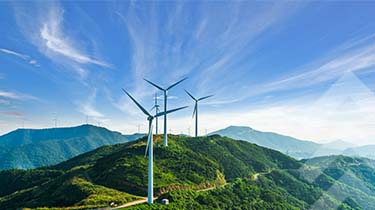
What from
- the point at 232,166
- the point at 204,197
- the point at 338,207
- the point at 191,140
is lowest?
the point at 338,207

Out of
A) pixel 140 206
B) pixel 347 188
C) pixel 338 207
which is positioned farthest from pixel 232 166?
pixel 347 188

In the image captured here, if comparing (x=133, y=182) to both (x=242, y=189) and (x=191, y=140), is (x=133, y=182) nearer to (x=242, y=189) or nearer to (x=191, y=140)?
(x=242, y=189)

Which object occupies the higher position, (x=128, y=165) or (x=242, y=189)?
(x=128, y=165)

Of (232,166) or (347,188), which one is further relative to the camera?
(347,188)

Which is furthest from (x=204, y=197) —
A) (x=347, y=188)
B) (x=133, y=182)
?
(x=347, y=188)

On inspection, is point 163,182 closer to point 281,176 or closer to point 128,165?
point 128,165

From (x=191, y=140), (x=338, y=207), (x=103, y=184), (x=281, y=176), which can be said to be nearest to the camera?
(x=103, y=184)

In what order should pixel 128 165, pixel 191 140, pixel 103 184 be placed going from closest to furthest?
pixel 103 184, pixel 128 165, pixel 191 140
